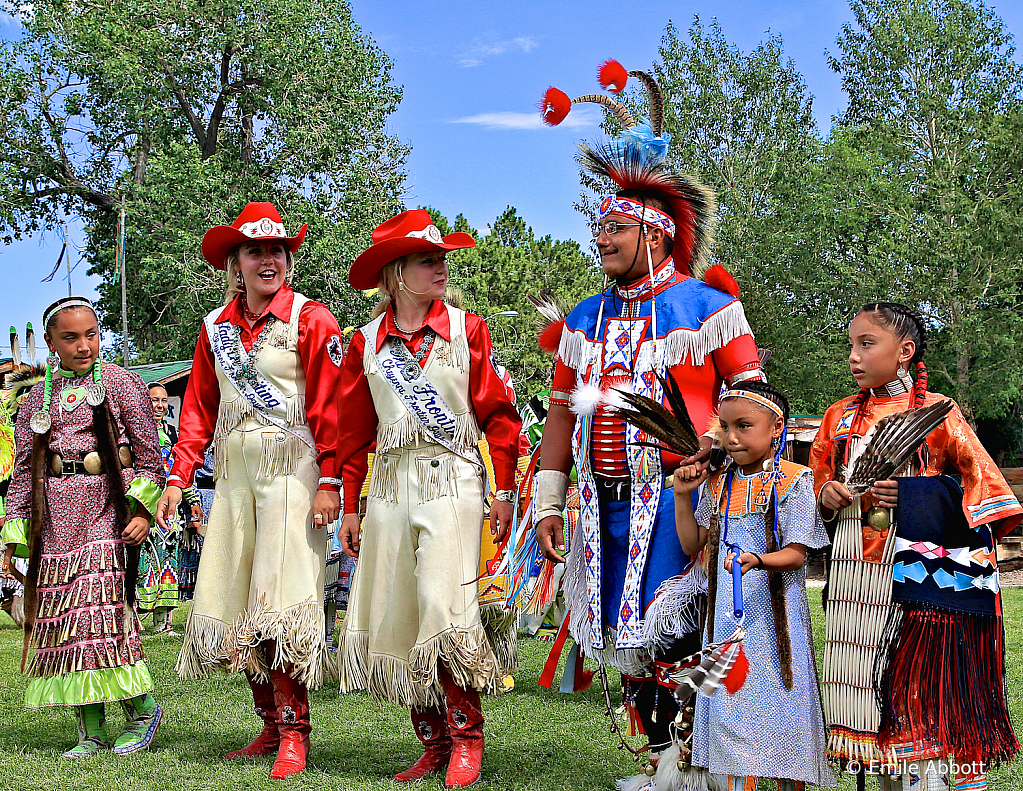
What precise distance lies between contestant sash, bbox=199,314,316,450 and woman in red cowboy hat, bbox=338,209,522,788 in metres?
0.25

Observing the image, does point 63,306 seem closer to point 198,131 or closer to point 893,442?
point 893,442

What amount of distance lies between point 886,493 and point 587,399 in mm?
1012

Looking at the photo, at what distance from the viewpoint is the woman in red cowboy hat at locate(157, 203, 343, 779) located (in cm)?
403

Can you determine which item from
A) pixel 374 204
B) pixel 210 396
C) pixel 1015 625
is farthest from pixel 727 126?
pixel 210 396

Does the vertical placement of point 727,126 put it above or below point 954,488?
above

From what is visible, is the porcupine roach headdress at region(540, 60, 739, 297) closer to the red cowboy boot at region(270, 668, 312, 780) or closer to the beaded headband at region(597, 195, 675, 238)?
the beaded headband at region(597, 195, 675, 238)

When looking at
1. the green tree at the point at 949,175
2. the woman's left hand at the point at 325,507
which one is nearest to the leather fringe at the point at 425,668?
the woman's left hand at the point at 325,507

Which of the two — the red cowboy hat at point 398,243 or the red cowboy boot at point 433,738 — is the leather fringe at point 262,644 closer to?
the red cowboy boot at point 433,738

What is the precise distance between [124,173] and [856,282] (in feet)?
64.9

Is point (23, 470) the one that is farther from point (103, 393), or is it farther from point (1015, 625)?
point (1015, 625)

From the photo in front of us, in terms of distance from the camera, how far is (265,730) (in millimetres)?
4355

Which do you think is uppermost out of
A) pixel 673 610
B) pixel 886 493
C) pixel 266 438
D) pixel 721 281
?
pixel 721 281

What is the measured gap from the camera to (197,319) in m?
→ 22.9

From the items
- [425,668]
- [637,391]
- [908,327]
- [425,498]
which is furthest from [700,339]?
[425,668]
